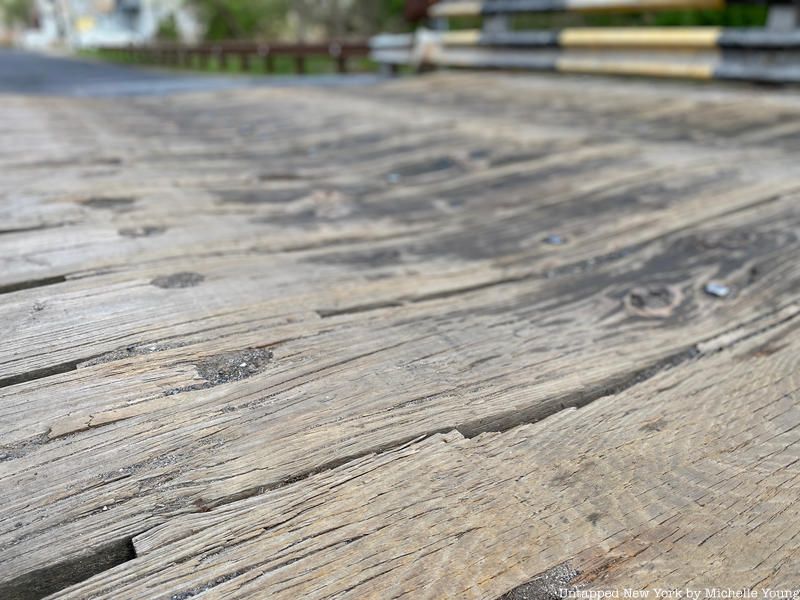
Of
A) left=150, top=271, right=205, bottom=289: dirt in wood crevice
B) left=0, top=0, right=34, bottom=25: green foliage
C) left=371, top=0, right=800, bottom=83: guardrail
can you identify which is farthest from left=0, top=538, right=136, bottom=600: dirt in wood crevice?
left=0, top=0, right=34, bottom=25: green foliage

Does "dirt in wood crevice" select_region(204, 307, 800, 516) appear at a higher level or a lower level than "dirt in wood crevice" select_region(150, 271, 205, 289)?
lower

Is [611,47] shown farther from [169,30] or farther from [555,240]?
[169,30]

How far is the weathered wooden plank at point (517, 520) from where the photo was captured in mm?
761

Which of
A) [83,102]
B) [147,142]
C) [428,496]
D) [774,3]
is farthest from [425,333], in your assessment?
[83,102]

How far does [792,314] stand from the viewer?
1.38m

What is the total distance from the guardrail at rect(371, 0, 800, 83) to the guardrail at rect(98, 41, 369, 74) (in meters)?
3.05

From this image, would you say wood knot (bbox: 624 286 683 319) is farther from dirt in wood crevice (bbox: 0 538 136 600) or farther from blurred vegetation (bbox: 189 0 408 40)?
blurred vegetation (bbox: 189 0 408 40)

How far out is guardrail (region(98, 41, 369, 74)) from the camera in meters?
9.76

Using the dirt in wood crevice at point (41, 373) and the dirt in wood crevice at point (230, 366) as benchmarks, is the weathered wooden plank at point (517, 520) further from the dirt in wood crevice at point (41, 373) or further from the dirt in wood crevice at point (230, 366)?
the dirt in wood crevice at point (41, 373)

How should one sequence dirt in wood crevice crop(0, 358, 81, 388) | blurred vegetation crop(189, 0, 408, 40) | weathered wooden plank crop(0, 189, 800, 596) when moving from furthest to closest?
1. blurred vegetation crop(189, 0, 408, 40)
2. dirt in wood crevice crop(0, 358, 81, 388)
3. weathered wooden plank crop(0, 189, 800, 596)

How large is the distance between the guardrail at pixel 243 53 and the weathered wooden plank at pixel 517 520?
27.3 feet

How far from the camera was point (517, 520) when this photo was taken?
2.77 feet

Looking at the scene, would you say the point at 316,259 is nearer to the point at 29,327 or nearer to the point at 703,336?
the point at 29,327

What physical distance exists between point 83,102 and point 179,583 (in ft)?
14.8
